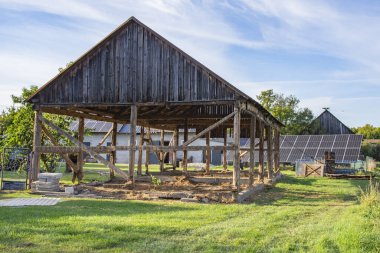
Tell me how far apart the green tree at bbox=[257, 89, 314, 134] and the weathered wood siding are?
35.4 metres

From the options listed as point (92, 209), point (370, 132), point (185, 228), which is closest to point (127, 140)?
point (92, 209)

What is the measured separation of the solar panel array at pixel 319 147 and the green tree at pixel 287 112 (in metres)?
9.80

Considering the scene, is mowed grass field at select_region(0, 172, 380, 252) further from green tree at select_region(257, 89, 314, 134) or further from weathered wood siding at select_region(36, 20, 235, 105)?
green tree at select_region(257, 89, 314, 134)

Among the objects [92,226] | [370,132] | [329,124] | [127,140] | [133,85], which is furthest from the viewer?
[370,132]

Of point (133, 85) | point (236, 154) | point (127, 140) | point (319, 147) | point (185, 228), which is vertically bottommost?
point (185, 228)

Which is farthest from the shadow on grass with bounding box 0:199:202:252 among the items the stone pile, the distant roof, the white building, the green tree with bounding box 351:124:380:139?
the green tree with bounding box 351:124:380:139

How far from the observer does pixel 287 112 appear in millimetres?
52594

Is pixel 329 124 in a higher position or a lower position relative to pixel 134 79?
higher

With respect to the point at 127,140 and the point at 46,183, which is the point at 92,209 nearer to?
the point at 46,183

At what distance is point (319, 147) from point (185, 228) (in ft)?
105

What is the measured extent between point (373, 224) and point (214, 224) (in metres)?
3.56

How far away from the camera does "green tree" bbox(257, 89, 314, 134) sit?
52.2 meters

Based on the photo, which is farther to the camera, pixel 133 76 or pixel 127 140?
pixel 127 140

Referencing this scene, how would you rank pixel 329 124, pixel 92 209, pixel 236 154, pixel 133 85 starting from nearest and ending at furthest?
pixel 92 209 < pixel 236 154 < pixel 133 85 < pixel 329 124
